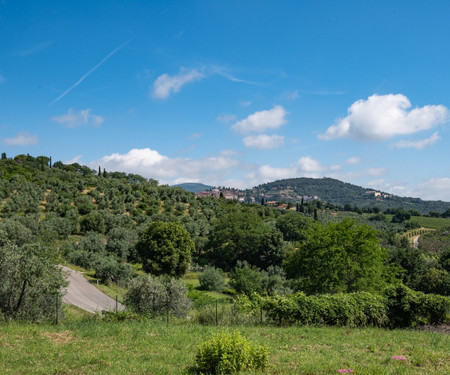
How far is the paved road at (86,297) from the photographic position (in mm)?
24375

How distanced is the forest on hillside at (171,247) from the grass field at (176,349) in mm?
2894

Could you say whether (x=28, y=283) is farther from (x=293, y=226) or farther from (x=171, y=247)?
(x=293, y=226)

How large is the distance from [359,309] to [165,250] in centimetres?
2631

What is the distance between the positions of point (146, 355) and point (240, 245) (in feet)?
168

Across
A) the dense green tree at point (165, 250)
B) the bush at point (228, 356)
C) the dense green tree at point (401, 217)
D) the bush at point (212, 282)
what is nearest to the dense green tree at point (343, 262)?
the bush at point (228, 356)

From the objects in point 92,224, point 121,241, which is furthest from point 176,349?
point 92,224

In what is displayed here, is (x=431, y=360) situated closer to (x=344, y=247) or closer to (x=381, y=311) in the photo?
(x=381, y=311)

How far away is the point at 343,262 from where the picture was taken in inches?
880

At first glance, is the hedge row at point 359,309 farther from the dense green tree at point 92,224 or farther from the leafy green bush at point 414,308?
the dense green tree at point 92,224

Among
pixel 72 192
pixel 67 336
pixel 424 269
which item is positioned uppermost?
pixel 72 192

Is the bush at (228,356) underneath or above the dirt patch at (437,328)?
above

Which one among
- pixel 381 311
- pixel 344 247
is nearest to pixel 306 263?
pixel 344 247

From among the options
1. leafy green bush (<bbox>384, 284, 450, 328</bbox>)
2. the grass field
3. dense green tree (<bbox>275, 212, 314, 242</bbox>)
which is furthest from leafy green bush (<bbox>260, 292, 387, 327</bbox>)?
dense green tree (<bbox>275, 212, 314, 242</bbox>)

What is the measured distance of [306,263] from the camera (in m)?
23.7
